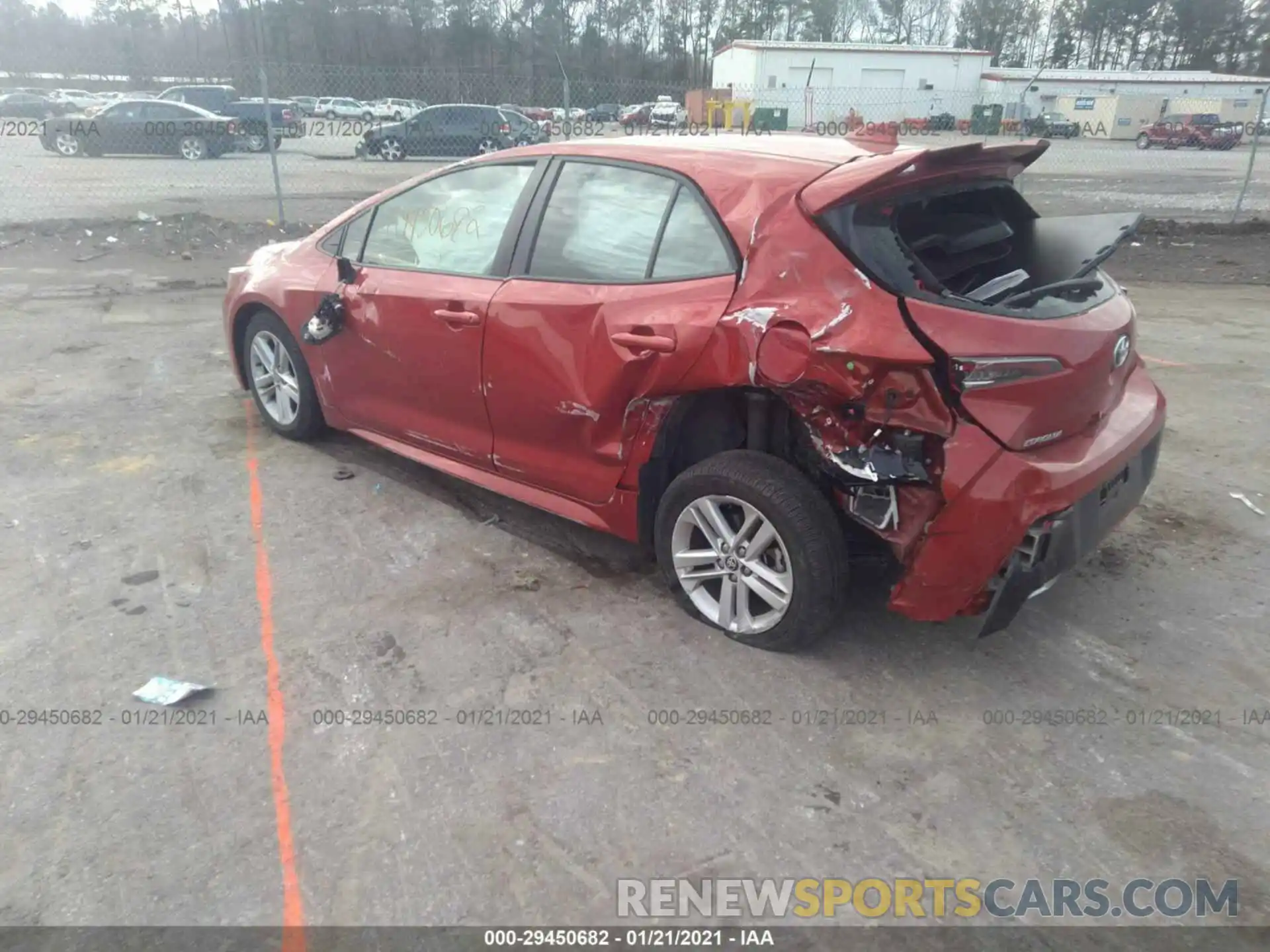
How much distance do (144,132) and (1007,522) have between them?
26416 mm

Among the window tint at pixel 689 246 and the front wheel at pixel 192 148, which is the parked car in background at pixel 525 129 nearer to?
the front wheel at pixel 192 148

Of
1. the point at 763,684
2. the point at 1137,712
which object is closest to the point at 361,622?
the point at 763,684

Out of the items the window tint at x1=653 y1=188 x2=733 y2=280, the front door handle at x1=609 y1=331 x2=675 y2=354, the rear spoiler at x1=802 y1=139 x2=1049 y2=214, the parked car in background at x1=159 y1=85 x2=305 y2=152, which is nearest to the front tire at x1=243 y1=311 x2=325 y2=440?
the front door handle at x1=609 y1=331 x2=675 y2=354

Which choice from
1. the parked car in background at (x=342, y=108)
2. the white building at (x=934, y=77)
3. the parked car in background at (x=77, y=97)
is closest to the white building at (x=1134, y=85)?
the white building at (x=934, y=77)

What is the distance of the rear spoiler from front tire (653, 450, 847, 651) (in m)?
A: 0.87

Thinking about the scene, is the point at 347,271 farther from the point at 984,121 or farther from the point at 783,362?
the point at 984,121

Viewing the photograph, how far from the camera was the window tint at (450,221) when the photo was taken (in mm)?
3771

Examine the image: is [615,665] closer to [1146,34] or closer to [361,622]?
[361,622]

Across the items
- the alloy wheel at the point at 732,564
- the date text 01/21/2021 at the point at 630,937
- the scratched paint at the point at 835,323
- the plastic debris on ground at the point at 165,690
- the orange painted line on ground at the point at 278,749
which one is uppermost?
the scratched paint at the point at 835,323


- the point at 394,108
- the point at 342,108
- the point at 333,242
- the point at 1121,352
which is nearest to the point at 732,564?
the point at 1121,352

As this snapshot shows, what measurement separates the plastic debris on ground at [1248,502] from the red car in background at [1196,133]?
4229 cm

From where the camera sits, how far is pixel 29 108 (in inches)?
1329

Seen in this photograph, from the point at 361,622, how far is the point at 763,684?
4.91 feet

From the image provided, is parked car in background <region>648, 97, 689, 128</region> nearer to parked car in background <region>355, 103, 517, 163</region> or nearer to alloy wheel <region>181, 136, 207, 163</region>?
parked car in background <region>355, 103, 517, 163</region>
